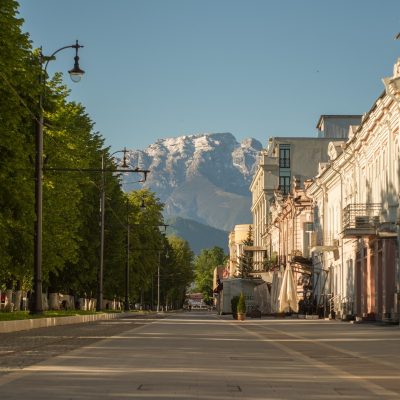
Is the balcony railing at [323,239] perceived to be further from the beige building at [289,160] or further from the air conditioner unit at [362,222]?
the beige building at [289,160]

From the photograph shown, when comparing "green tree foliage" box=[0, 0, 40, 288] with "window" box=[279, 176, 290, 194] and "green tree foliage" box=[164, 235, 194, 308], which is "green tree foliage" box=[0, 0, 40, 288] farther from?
"green tree foliage" box=[164, 235, 194, 308]

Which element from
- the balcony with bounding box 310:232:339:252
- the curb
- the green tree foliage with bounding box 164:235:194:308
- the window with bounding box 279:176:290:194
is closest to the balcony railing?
the balcony with bounding box 310:232:339:252

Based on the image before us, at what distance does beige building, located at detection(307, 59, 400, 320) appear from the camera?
146 feet

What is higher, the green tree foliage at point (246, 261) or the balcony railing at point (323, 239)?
the green tree foliage at point (246, 261)

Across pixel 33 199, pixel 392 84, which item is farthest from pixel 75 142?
pixel 392 84

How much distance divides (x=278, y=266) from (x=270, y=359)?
77152mm

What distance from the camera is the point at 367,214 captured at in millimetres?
50500

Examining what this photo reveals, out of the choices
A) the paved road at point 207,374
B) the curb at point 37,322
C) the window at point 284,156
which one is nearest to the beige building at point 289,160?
the window at point 284,156

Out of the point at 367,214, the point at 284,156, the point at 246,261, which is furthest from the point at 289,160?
the point at 367,214

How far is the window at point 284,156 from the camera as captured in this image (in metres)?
124

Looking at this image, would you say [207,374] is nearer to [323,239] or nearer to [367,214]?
[367,214]

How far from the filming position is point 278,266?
96125 mm

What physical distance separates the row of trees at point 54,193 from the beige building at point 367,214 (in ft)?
40.8

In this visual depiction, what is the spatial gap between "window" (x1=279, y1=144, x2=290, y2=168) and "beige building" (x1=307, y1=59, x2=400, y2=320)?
54.2m
